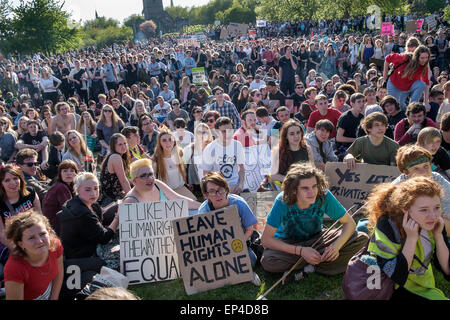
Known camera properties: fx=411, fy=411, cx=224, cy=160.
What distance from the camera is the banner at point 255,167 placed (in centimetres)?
685

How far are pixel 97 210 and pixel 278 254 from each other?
2216 millimetres

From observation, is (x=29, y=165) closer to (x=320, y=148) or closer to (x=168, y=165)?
(x=168, y=165)

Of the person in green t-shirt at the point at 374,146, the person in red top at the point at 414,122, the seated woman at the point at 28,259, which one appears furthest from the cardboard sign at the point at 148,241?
the person in red top at the point at 414,122

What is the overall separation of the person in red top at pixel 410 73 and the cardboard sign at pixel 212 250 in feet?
18.6

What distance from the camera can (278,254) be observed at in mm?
4391

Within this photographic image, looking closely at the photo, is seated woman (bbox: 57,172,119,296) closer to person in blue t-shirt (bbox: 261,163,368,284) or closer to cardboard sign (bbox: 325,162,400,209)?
person in blue t-shirt (bbox: 261,163,368,284)

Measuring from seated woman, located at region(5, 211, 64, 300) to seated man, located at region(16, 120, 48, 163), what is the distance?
551 cm

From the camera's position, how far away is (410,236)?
3154 millimetres

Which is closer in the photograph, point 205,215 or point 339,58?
point 205,215

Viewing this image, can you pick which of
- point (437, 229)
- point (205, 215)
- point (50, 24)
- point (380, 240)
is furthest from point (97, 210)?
point (50, 24)

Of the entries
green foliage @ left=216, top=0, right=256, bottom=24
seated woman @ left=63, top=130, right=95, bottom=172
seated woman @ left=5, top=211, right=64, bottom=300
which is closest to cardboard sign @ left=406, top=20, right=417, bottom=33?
seated woman @ left=63, top=130, right=95, bottom=172

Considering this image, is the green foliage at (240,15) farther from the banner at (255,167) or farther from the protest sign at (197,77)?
the banner at (255,167)

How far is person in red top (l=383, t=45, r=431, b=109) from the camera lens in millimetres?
8086
